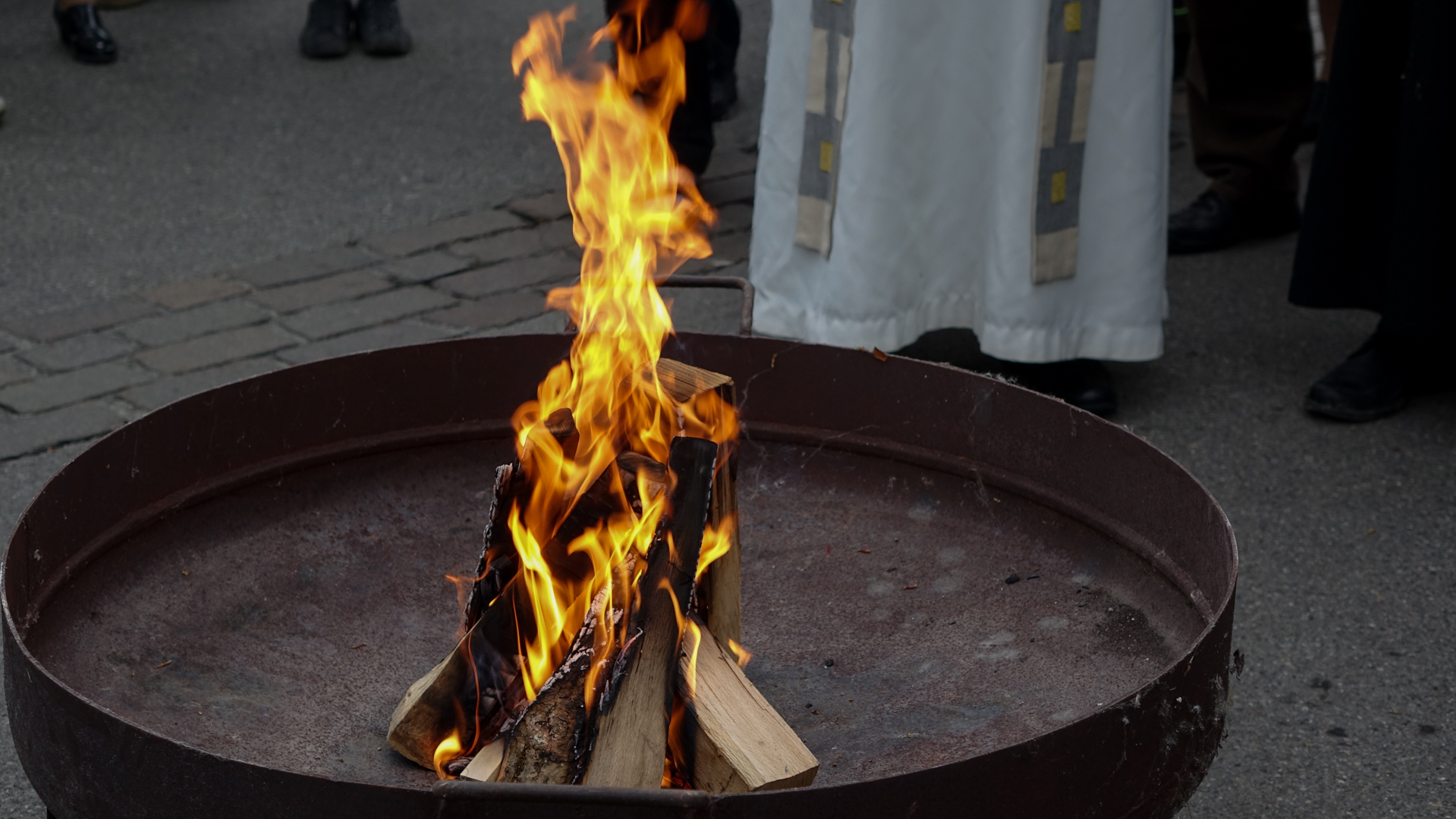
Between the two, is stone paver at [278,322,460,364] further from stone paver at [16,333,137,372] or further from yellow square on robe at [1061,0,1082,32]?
yellow square on robe at [1061,0,1082,32]

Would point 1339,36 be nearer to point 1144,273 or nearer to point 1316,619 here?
point 1144,273

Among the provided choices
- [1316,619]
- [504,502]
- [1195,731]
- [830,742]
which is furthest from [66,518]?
[1316,619]

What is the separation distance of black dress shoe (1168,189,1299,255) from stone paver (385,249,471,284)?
76.6 inches

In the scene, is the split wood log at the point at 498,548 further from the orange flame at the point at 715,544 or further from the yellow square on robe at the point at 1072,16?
the yellow square on robe at the point at 1072,16

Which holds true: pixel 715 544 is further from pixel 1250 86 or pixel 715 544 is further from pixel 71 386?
pixel 1250 86

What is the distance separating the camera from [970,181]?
305 cm

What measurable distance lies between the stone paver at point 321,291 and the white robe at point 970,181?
1.21 meters

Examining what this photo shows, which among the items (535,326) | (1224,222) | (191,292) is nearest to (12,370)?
(191,292)

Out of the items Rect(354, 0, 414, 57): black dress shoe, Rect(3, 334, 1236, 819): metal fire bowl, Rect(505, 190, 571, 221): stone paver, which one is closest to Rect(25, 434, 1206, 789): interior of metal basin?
Rect(3, 334, 1236, 819): metal fire bowl

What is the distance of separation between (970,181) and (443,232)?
5.84 feet

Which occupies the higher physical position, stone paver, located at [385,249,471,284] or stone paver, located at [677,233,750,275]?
stone paver, located at [677,233,750,275]

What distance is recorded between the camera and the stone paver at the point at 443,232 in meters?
4.17

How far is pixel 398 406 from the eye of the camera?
202 cm

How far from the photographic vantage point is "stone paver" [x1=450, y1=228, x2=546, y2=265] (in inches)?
162
